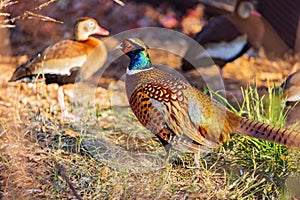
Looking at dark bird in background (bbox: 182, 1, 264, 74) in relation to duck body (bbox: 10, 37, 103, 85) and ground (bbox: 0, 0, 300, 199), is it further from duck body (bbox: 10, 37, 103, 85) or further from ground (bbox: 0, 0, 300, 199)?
duck body (bbox: 10, 37, 103, 85)

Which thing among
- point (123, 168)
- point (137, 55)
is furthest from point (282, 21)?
point (123, 168)

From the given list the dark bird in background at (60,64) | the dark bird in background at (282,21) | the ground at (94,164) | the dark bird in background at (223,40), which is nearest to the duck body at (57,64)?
the dark bird in background at (60,64)

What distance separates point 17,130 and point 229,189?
1.84 metres

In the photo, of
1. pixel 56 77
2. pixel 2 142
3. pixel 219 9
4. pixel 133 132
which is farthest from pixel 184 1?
pixel 2 142

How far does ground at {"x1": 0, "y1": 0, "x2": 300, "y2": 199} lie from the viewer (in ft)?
12.7

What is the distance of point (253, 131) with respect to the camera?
3889 millimetres

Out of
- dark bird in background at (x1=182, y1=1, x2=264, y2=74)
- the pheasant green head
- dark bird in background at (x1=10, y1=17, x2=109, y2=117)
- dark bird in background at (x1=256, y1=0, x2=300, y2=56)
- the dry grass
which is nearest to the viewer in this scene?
the dry grass

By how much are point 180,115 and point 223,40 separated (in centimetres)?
281

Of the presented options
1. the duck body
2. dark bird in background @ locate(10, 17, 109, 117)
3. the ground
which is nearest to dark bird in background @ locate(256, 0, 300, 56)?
the ground

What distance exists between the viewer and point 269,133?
3.80 m

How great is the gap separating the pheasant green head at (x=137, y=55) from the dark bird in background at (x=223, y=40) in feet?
7.49

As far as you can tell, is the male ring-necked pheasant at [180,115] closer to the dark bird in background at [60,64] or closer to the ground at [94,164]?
the ground at [94,164]

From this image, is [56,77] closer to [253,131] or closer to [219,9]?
[253,131]

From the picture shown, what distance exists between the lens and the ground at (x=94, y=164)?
387 cm
